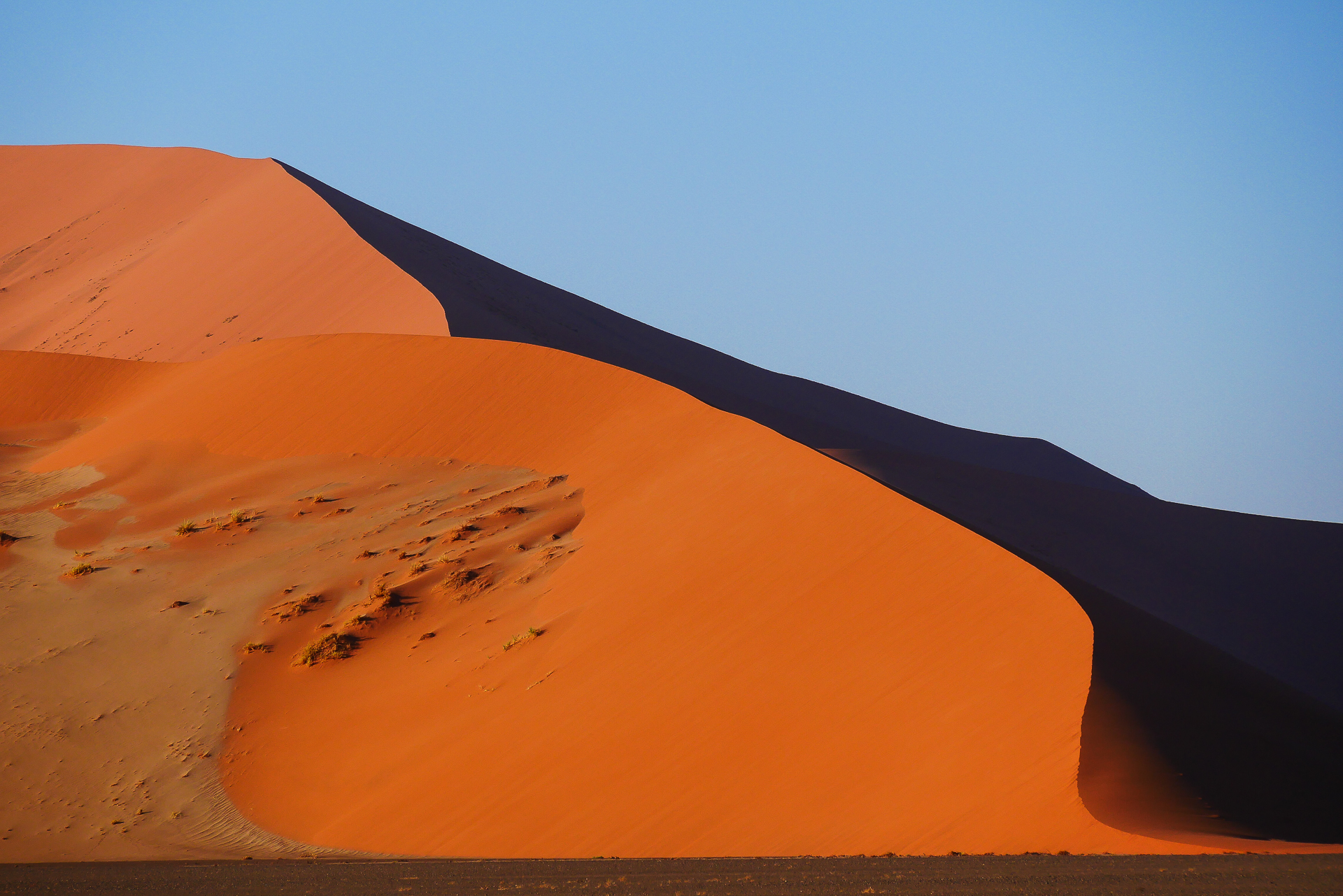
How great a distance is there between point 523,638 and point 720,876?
18.7 feet

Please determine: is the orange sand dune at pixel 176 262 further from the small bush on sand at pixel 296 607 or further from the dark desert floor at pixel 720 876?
the dark desert floor at pixel 720 876

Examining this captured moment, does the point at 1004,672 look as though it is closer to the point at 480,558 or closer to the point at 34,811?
the point at 480,558

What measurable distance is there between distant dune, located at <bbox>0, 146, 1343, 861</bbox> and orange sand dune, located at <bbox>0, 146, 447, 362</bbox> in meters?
3.41

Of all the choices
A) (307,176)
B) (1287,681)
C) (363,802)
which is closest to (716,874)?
(363,802)

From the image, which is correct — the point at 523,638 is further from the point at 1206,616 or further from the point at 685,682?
the point at 1206,616

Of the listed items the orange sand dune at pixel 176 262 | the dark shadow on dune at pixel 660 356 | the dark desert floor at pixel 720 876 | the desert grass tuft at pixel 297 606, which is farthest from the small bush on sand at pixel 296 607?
the orange sand dune at pixel 176 262

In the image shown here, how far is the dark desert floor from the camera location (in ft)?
19.6

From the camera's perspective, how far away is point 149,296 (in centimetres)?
3109

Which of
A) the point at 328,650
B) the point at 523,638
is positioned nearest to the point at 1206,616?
the point at 523,638

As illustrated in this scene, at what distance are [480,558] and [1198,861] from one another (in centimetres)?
957

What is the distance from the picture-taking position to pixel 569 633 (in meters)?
11.9

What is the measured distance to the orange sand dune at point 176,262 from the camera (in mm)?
26750

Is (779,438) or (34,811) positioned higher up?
(779,438)

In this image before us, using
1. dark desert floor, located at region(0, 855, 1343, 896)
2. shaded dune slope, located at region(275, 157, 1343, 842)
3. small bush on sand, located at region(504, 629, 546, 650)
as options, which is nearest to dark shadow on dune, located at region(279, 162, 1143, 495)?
shaded dune slope, located at region(275, 157, 1343, 842)
